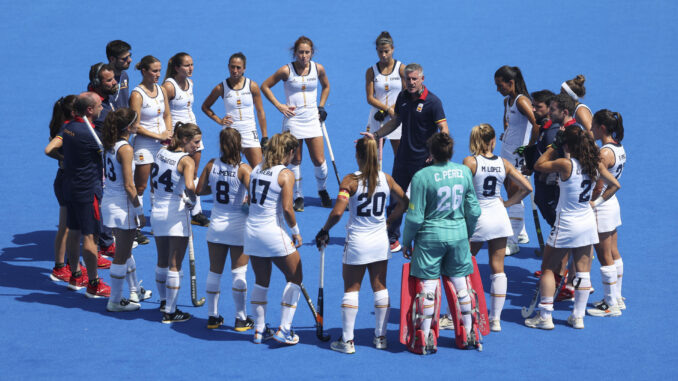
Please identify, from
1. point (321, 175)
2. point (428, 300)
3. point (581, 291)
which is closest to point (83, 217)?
point (321, 175)

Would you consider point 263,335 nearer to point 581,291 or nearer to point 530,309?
point 530,309

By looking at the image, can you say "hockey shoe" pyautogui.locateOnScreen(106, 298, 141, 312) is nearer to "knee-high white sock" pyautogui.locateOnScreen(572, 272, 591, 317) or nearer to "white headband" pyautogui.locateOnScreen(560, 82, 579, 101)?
"knee-high white sock" pyautogui.locateOnScreen(572, 272, 591, 317)

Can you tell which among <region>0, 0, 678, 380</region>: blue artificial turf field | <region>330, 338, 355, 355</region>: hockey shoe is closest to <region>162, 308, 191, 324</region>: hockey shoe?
<region>0, 0, 678, 380</region>: blue artificial turf field

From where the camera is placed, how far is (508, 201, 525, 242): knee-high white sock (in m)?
10.4

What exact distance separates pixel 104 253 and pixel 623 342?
6.24m

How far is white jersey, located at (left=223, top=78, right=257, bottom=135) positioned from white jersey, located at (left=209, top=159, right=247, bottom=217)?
11.0 ft

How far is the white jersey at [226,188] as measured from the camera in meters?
7.79

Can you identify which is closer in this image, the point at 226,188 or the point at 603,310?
the point at 226,188

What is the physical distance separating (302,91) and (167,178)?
3879 millimetres

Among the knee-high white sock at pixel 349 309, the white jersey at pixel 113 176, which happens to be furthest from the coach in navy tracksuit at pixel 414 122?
the white jersey at pixel 113 176

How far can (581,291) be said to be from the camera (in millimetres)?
8250

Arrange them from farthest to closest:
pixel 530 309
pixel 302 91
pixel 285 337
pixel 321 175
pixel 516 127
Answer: pixel 321 175 < pixel 302 91 < pixel 516 127 < pixel 530 309 < pixel 285 337

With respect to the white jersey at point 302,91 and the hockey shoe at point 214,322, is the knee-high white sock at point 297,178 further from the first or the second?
the hockey shoe at point 214,322

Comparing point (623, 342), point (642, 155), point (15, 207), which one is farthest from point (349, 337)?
point (642, 155)
